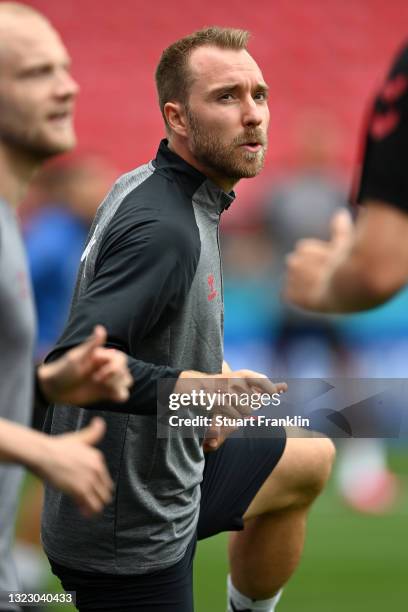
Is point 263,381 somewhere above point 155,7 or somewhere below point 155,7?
below

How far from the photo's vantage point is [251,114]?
3936 millimetres

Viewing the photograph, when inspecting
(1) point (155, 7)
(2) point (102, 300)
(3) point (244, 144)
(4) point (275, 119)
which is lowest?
(2) point (102, 300)

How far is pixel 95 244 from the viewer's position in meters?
3.69

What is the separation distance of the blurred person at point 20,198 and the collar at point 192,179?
935mm

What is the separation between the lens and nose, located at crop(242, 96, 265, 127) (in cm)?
393

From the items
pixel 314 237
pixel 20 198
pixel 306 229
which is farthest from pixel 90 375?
pixel 306 229

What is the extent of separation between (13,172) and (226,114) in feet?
3.86

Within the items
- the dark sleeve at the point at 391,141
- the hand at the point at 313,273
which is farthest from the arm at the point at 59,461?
the dark sleeve at the point at 391,141

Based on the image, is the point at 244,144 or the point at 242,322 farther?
the point at 242,322

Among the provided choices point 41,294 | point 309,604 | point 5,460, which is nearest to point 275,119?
point 41,294

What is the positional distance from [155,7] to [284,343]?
5283mm

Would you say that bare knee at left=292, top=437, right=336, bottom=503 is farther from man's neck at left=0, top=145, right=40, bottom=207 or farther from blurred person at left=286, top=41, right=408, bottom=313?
man's neck at left=0, top=145, right=40, bottom=207

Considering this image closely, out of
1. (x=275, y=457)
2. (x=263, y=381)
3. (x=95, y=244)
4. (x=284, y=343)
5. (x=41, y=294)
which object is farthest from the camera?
(x=284, y=343)

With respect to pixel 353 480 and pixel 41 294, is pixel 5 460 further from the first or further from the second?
pixel 353 480
